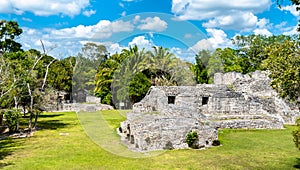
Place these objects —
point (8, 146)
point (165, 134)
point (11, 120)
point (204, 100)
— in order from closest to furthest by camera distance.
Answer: point (165, 134) → point (8, 146) → point (11, 120) → point (204, 100)

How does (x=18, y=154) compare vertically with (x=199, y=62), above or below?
below

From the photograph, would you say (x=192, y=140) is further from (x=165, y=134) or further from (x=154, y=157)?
(x=154, y=157)

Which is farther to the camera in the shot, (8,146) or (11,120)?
(11,120)

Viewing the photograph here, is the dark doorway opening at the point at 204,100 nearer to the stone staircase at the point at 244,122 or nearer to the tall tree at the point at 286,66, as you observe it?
the stone staircase at the point at 244,122

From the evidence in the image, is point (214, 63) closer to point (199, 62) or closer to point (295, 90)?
point (199, 62)

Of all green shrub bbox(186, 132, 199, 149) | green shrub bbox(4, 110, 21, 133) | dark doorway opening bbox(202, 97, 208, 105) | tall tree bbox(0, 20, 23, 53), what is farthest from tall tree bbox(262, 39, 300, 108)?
tall tree bbox(0, 20, 23, 53)

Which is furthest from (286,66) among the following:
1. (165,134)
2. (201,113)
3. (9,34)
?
(9,34)

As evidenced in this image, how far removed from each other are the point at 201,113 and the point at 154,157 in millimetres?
10248

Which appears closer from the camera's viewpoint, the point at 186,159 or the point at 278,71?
the point at 278,71

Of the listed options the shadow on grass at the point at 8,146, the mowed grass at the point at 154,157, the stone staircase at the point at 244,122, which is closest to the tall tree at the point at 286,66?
the mowed grass at the point at 154,157

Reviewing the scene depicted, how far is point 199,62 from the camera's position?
45750mm

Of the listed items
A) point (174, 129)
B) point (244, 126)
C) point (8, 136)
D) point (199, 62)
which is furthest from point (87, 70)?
point (174, 129)

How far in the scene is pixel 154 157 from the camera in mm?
13086

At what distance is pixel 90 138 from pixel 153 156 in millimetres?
6075
